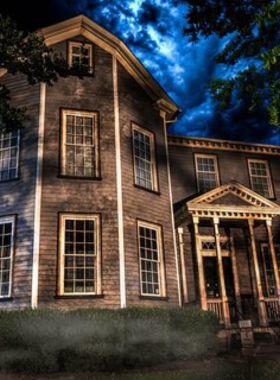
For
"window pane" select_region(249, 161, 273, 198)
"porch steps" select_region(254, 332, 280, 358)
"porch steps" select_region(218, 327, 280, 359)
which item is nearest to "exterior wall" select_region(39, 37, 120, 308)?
"porch steps" select_region(218, 327, 280, 359)

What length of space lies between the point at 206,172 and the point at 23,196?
9.21 metres

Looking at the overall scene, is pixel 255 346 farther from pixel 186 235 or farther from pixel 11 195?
pixel 11 195

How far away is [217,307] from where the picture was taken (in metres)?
15.6

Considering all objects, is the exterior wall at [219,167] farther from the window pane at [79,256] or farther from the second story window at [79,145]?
the window pane at [79,256]

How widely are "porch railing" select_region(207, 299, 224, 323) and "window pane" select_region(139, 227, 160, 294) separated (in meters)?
2.24

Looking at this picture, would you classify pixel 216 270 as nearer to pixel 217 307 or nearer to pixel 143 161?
pixel 217 307

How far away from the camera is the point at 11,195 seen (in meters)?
13.7

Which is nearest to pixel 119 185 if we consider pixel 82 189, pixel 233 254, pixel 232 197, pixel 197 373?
pixel 82 189

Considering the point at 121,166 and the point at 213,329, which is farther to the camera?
the point at 121,166

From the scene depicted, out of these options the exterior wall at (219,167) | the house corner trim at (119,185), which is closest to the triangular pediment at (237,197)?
the exterior wall at (219,167)

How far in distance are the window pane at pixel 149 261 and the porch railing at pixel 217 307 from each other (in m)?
2.24

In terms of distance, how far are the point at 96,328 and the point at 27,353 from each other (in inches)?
70.0

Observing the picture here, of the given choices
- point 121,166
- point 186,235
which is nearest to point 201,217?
point 186,235

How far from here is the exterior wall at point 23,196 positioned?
40.9 feet
